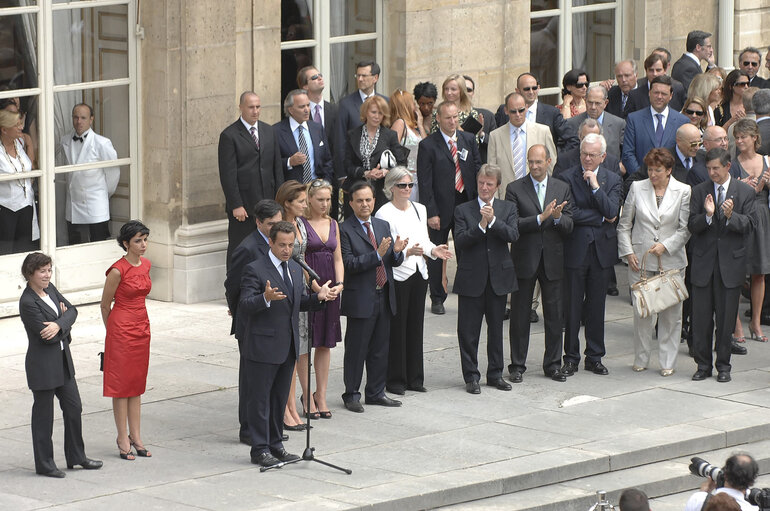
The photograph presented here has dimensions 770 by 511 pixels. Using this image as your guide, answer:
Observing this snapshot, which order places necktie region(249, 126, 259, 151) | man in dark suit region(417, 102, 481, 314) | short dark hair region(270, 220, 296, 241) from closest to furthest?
short dark hair region(270, 220, 296, 241), man in dark suit region(417, 102, 481, 314), necktie region(249, 126, 259, 151)

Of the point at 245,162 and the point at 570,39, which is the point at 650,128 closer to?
the point at 245,162

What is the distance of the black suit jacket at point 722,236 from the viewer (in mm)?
13383

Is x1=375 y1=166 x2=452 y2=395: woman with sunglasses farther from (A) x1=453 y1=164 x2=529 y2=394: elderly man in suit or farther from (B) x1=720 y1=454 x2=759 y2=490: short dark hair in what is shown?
(B) x1=720 y1=454 x2=759 y2=490: short dark hair

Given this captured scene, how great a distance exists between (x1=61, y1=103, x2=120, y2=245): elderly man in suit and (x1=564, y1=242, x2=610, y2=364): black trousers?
183 inches

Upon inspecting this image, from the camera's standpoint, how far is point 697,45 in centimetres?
1848

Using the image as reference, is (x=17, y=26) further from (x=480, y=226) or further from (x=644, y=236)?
(x=644, y=236)

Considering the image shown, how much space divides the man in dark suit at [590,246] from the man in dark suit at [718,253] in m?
0.67

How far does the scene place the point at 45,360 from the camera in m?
10.7

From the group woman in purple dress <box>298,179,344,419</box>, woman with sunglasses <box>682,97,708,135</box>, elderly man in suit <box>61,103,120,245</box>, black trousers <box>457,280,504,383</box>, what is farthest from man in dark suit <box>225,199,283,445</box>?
woman with sunglasses <box>682,97,708,135</box>

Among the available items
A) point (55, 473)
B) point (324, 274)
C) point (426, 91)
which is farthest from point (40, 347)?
point (426, 91)

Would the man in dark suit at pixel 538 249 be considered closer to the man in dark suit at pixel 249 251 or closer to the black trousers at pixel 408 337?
the black trousers at pixel 408 337

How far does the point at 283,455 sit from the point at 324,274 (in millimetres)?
1535

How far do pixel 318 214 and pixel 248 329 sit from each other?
1.41 meters

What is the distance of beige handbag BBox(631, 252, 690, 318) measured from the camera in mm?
13438
